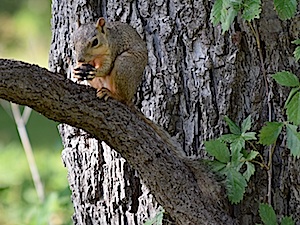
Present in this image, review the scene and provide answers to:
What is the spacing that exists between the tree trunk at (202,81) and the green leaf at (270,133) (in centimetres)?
15

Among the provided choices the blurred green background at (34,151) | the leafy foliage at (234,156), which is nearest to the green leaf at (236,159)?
the leafy foliage at (234,156)

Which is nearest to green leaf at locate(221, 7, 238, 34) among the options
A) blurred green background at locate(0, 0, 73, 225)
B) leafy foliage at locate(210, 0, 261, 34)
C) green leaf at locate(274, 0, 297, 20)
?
leafy foliage at locate(210, 0, 261, 34)

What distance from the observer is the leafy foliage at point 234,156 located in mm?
→ 1673

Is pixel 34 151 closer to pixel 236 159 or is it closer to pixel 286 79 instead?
pixel 236 159

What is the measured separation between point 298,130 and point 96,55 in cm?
51

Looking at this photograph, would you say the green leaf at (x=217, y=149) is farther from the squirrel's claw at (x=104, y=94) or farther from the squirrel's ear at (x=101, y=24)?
the squirrel's ear at (x=101, y=24)

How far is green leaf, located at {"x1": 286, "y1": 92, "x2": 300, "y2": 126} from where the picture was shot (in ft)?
5.15

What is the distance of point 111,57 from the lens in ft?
5.81

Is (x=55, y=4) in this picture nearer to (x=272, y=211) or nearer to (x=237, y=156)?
(x=237, y=156)

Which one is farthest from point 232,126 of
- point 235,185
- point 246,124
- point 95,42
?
point 95,42

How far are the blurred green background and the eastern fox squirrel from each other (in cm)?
63

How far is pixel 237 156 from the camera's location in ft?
5.52

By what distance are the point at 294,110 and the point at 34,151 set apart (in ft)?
8.65

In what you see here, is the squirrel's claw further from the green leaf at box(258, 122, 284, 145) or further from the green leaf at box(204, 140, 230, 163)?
the green leaf at box(258, 122, 284, 145)
